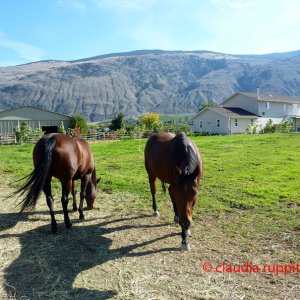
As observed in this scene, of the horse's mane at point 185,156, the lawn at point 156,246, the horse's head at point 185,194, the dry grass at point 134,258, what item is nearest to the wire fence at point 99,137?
the lawn at point 156,246

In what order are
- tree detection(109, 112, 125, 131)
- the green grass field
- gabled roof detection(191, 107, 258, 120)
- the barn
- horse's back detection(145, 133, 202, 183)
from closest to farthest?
1. horse's back detection(145, 133, 202, 183)
2. the green grass field
3. the barn
4. gabled roof detection(191, 107, 258, 120)
5. tree detection(109, 112, 125, 131)

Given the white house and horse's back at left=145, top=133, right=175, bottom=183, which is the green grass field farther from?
the white house

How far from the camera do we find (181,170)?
16.7 ft

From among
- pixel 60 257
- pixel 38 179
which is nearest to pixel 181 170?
pixel 60 257

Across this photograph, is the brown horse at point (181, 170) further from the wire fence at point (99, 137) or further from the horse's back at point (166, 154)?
the wire fence at point (99, 137)

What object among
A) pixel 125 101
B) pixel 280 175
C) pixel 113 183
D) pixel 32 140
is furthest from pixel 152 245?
pixel 125 101

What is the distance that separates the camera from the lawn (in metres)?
4.03

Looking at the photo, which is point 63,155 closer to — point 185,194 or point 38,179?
point 38,179

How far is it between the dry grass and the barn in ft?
114

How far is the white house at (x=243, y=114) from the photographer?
1775 inches

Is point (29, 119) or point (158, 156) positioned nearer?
point (158, 156)

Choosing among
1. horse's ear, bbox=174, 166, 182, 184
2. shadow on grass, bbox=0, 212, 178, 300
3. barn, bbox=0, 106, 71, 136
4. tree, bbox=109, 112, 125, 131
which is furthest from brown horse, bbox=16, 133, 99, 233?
tree, bbox=109, 112, 125, 131

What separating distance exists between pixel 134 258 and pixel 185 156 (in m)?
1.80

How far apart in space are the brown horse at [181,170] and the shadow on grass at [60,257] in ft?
2.47
